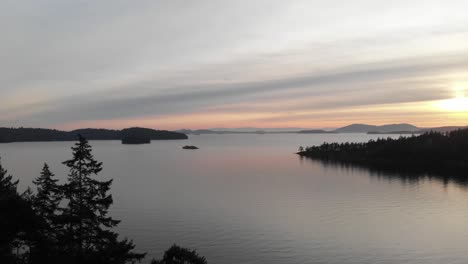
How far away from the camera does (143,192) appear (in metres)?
132

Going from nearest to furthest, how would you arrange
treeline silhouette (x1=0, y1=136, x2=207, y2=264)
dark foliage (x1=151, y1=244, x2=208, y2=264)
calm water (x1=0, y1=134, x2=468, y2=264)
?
1. treeline silhouette (x1=0, y1=136, x2=207, y2=264)
2. dark foliage (x1=151, y1=244, x2=208, y2=264)
3. calm water (x1=0, y1=134, x2=468, y2=264)

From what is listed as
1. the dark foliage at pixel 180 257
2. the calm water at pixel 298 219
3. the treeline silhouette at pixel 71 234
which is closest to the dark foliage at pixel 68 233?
the treeline silhouette at pixel 71 234

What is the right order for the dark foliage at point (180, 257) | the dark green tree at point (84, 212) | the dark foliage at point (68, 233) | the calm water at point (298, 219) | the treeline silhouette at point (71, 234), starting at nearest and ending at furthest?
the dark foliage at point (68, 233)
the treeline silhouette at point (71, 234)
the dark green tree at point (84, 212)
the dark foliage at point (180, 257)
the calm water at point (298, 219)

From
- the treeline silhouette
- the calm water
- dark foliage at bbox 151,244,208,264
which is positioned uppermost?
the treeline silhouette

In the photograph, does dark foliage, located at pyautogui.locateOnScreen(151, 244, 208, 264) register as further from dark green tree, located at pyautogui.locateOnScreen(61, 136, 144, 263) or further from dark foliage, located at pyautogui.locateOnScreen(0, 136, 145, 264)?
dark foliage, located at pyautogui.locateOnScreen(0, 136, 145, 264)

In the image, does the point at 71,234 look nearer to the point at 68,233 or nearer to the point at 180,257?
the point at 68,233

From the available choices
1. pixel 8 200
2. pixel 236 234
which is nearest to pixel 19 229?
pixel 8 200

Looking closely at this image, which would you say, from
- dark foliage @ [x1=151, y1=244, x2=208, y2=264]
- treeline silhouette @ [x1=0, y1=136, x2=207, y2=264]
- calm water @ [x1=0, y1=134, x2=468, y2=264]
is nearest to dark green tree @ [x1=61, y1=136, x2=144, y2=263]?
treeline silhouette @ [x1=0, y1=136, x2=207, y2=264]

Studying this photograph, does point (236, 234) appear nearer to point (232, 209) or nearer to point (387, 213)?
point (232, 209)

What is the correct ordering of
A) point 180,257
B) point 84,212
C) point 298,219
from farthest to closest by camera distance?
point 298,219 → point 180,257 → point 84,212

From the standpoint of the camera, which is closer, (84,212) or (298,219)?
(84,212)

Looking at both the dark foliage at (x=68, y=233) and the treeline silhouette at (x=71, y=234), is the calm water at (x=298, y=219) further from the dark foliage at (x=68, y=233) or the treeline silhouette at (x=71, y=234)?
the dark foliage at (x=68, y=233)

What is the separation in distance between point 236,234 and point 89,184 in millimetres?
43831

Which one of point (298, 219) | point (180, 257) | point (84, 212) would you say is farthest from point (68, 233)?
point (298, 219)
